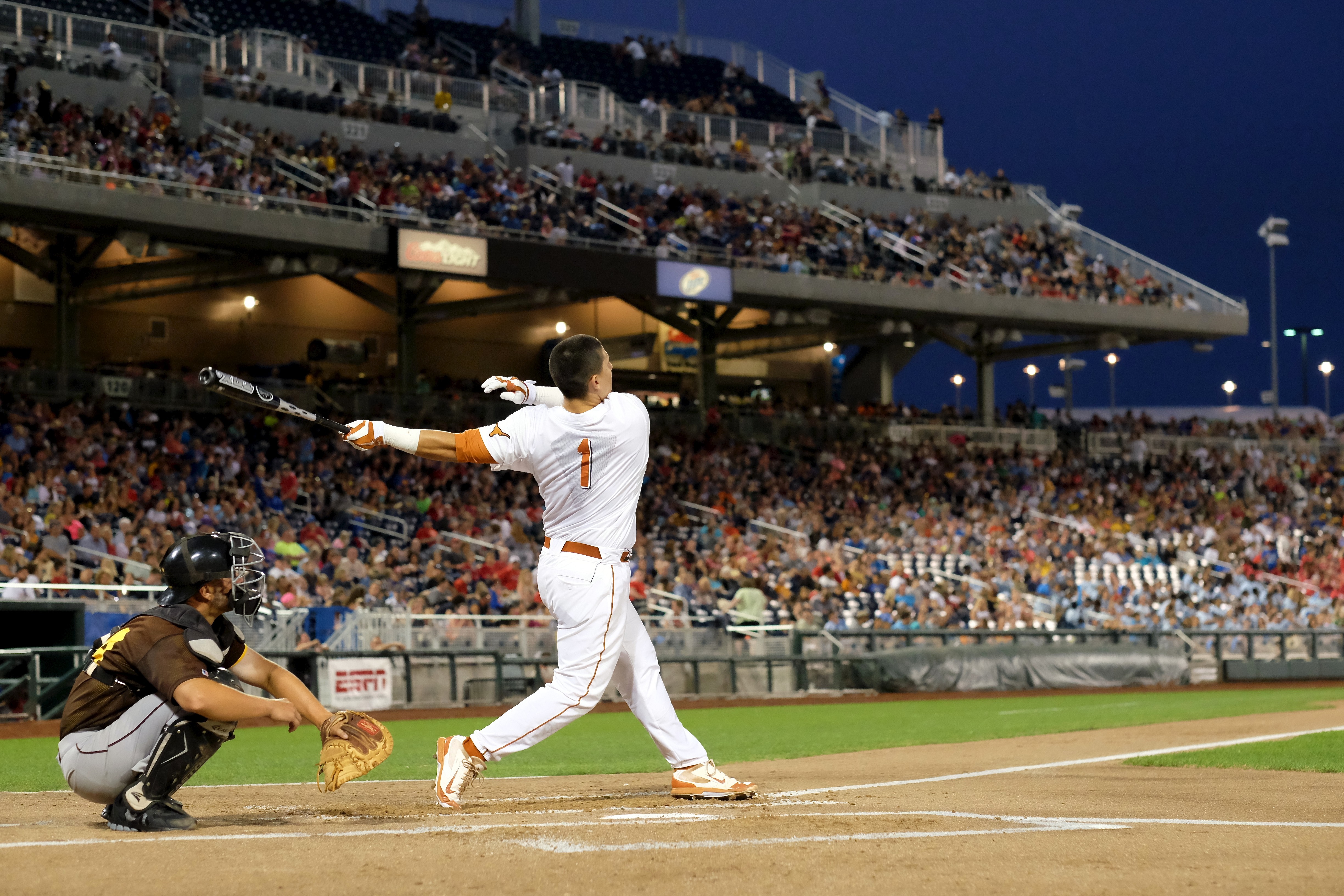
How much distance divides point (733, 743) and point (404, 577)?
34.9 feet

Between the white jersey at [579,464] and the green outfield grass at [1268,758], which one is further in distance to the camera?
the green outfield grass at [1268,758]

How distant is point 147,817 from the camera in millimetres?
5395

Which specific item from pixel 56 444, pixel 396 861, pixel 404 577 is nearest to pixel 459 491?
pixel 404 577

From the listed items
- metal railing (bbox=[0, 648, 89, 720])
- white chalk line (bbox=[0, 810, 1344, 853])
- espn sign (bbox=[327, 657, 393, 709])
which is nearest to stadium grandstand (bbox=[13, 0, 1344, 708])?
espn sign (bbox=[327, 657, 393, 709])

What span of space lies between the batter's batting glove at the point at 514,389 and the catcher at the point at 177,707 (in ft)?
4.22

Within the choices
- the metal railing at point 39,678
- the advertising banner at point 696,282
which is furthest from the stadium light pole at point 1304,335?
the metal railing at point 39,678

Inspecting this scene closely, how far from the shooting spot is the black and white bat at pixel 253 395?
5.85m

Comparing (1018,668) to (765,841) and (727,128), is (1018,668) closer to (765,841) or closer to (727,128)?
(727,128)

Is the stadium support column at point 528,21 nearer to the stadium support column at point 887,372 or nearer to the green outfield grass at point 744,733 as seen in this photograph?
the stadium support column at point 887,372

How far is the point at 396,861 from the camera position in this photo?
4516 mm

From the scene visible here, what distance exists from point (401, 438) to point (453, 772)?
1457 millimetres

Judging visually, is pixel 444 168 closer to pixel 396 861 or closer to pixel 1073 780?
pixel 1073 780

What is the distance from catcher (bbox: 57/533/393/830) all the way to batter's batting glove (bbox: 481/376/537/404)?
50.6 inches

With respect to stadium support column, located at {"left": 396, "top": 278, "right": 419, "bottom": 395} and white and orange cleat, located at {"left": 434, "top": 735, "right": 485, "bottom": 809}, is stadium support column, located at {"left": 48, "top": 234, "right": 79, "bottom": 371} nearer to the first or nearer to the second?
stadium support column, located at {"left": 396, "top": 278, "right": 419, "bottom": 395}
